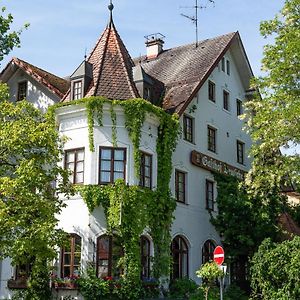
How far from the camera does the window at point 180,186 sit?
28141 millimetres

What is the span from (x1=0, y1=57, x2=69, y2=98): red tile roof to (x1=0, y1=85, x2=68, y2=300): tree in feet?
23.8

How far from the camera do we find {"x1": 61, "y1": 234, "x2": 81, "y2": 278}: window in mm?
24359

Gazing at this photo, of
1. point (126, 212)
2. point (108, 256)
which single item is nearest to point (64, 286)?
point (108, 256)

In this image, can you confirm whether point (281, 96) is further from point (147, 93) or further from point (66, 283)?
point (66, 283)

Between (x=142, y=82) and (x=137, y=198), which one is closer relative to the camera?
(x=137, y=198)

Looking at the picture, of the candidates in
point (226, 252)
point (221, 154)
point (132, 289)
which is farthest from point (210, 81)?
point (132, 289)

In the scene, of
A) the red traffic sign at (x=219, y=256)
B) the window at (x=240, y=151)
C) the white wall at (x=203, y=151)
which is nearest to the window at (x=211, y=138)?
the white wall at (x=203, y=151)

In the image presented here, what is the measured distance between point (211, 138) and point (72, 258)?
35.5 ft

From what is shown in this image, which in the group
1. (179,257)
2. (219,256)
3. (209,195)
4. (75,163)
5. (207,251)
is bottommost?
(219,256)

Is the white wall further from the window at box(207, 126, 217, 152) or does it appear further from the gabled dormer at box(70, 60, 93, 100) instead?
the gabled dormer at box(70, 60, 93, 100)

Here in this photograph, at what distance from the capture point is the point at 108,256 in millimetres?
23938

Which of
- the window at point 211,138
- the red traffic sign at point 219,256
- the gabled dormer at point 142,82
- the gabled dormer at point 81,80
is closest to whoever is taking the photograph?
the red traffic sign at point 219,256

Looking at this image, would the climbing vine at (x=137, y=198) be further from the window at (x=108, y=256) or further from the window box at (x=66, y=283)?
the window box at (x=66, y=283)

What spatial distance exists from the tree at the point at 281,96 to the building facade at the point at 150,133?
17.6 ft
